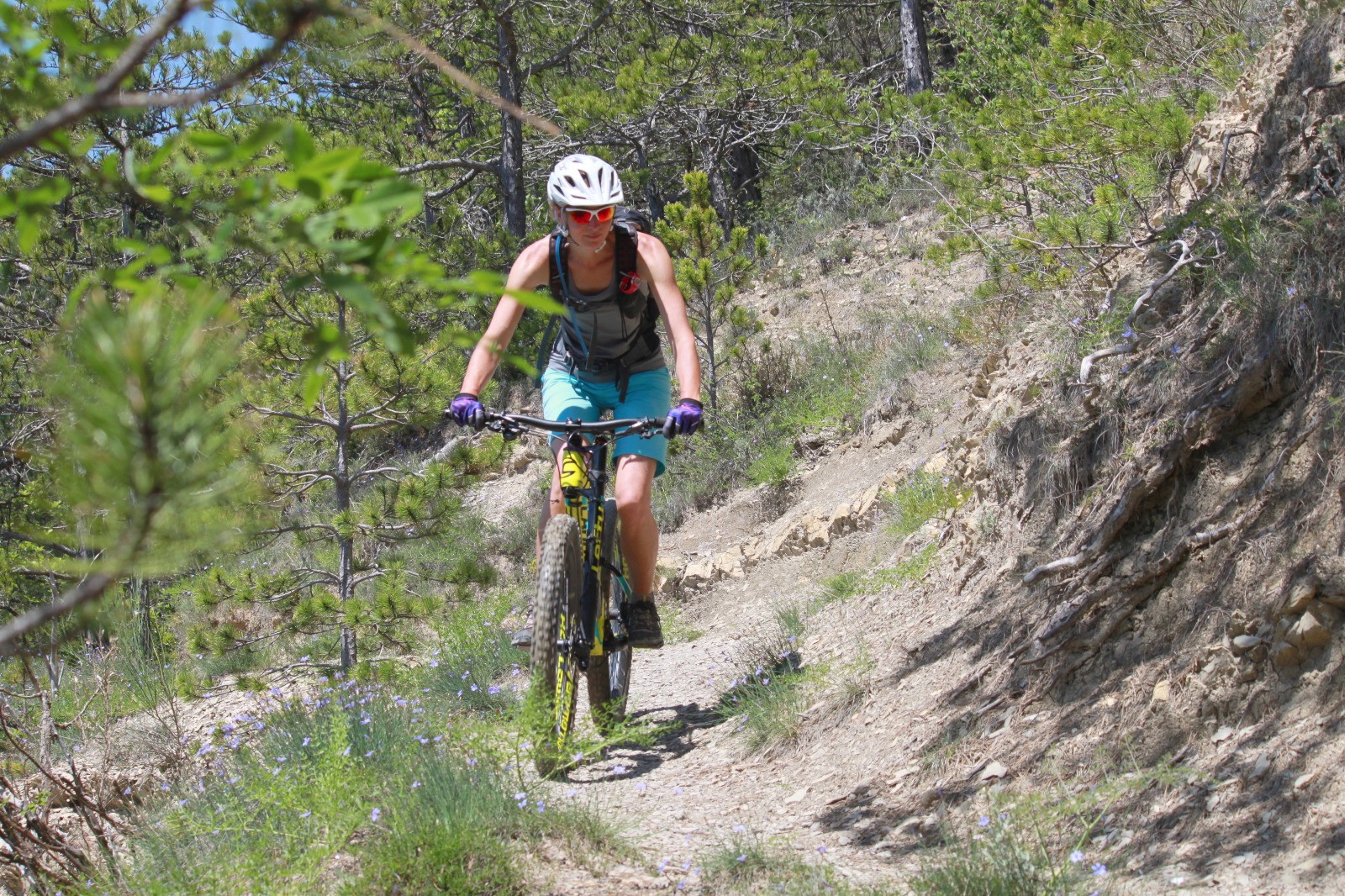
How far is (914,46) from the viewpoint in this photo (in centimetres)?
1489

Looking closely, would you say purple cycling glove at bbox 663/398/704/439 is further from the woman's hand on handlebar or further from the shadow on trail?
the shadow on trail

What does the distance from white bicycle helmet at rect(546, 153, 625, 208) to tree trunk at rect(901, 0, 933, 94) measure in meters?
11.7

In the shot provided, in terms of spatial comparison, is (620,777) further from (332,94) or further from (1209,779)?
(332,94)

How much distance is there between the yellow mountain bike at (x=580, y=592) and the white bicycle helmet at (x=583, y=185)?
81 cm

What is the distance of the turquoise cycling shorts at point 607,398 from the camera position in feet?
14.6

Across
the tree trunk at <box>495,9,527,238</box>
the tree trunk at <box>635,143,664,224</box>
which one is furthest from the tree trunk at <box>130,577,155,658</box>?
the tree trunk at <box>635,143,664,224</box>

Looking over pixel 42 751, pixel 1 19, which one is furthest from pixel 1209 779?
pixel 42 751

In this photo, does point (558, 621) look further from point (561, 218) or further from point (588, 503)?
point (561, 218)

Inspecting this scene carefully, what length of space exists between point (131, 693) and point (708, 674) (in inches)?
101

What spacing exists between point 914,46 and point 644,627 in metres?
12.5

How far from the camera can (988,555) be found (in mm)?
4652

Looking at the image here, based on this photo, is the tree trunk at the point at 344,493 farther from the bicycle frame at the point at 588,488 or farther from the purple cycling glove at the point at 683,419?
the purple cycling glove at the point at 683,419

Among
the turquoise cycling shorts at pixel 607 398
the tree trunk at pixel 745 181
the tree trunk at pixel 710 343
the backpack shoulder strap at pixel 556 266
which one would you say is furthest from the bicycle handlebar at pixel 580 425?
the tree trunk at pixel 745 181

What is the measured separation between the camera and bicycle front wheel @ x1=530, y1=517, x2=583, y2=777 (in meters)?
3.76
